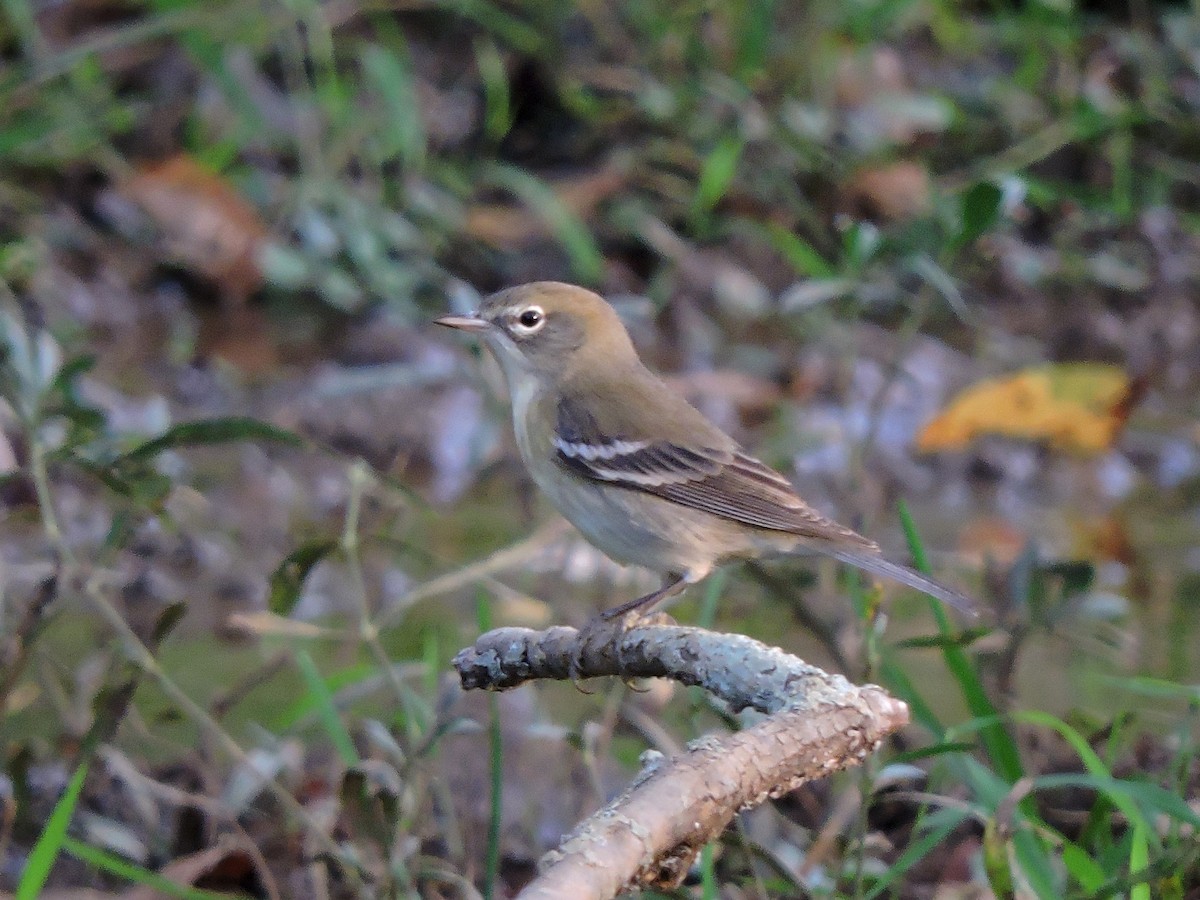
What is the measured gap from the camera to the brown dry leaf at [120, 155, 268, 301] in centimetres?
798

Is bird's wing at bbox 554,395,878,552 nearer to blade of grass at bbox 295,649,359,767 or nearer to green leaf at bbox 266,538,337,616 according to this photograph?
blade of grass at bbox 295,649,359,767

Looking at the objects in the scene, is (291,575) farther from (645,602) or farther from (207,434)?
(645,602)

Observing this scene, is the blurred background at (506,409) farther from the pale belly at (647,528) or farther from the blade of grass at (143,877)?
the pale belly at (647,528)

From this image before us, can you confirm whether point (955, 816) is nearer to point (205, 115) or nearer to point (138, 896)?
point (138, 896)

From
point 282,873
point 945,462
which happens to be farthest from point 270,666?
point 945,462

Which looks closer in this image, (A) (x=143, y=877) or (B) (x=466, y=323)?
(A) (x=143, y=877)

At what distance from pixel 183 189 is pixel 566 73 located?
2180 millimetres

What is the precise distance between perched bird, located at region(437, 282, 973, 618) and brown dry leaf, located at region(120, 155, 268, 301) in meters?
3.54

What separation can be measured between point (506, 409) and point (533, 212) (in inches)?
156

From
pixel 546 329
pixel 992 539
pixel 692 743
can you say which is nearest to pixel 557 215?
pixel 992 539

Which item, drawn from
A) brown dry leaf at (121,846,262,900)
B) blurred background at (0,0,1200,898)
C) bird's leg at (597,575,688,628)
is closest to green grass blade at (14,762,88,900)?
blurred background at (0,0,1200,898)

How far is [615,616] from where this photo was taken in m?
3.67

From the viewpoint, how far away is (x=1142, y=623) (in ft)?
18.5

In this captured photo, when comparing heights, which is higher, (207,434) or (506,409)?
(207,434)
